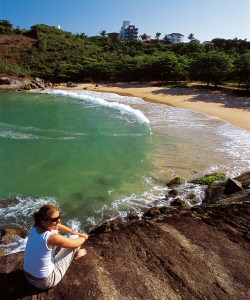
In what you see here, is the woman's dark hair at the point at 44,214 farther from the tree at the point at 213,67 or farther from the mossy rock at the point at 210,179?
the tree at the point at 213,67

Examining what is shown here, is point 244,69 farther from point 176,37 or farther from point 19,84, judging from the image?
point 176,37

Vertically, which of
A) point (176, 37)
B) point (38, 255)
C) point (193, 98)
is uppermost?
point (176, 37)

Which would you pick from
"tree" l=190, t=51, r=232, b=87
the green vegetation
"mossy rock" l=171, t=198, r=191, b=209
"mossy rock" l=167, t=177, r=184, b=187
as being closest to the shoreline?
"tree" l=190, t=51, r=232, b=87

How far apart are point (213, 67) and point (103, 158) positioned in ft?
86.2

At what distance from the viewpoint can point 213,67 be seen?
34.6 meters

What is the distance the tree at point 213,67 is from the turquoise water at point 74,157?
16414mm

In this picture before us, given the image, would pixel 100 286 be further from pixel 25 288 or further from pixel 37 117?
pixel 37 117

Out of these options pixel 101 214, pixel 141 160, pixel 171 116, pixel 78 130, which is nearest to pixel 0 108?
pixel 78 130

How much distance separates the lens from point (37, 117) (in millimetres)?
23484

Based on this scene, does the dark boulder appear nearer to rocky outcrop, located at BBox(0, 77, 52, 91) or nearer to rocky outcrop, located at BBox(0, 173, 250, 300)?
rocky outcrop, located at BBox(0, 173, 250, 300)

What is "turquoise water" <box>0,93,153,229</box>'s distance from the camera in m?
10.5

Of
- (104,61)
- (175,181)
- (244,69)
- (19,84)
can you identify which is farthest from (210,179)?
(104,61)

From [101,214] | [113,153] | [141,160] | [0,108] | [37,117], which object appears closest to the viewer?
[101,214]

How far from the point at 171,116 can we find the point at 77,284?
20.8 m
